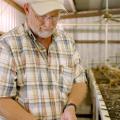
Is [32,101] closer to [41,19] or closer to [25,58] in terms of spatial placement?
[25,58]

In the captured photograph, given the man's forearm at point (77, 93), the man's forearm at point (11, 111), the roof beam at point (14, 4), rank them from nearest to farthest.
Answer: the man's forearm at point (11, 111) → the man's forearm at point (77, 93) → the roof beam at point (14, 4)

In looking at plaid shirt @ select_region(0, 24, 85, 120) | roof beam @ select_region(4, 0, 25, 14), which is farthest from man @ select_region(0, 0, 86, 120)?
roof beam @ select_region(4, 0, 25, 14)

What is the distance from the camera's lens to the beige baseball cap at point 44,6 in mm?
1179

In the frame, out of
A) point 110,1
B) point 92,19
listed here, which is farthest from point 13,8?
point 92,19

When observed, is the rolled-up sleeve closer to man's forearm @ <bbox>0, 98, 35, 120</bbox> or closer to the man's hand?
man's forearm @ <bbox>0, 98, 35, 120</bbox>

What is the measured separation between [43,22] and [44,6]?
2.7 inches

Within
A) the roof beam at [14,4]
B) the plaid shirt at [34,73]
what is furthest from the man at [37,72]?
the roof beam at [14,4]

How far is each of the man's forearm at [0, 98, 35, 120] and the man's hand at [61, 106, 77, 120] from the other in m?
0.14

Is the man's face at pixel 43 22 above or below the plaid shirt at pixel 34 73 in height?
above

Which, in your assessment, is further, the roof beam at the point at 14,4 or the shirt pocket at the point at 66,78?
the roof beam at the point at 14,4

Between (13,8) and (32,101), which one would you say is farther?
(13,8)

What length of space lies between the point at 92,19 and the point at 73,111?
940cm

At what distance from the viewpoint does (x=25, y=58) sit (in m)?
1.22

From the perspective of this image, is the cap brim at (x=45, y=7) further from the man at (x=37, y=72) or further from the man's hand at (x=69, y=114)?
the man's hand at (x=69, y=114)
